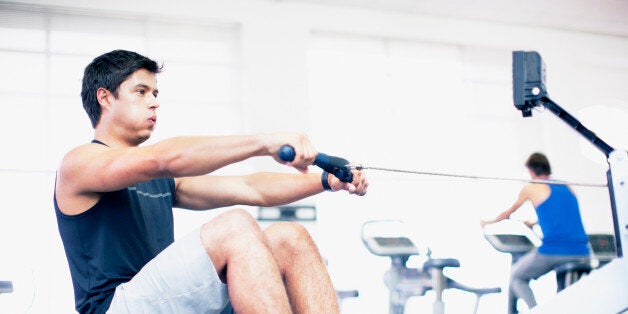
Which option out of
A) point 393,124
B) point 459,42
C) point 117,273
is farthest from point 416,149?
point 117,273

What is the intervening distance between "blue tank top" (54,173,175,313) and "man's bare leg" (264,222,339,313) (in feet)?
1.14

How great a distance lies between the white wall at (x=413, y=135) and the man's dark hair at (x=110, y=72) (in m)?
3.14

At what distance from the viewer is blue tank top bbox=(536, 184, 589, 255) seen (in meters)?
3.91

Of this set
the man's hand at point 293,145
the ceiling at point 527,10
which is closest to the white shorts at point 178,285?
the man's hand at point 293,145

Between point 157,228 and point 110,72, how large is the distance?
483 millimetres

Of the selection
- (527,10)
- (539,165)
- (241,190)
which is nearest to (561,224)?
(539,165)

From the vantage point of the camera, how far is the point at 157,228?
1.84m

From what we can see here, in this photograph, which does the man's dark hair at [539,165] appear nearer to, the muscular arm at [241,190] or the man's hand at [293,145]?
the muscular arm at [241,190]

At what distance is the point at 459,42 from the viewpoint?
6.51 meters

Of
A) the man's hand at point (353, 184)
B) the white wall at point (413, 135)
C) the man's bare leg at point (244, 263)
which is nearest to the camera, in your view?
the man's bare leg at point (244, 263)

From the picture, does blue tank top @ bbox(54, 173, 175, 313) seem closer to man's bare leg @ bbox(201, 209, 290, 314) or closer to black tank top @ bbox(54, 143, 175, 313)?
black tank top @ bbox(54, 143, 175, 313)

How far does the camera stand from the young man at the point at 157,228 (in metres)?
1.45

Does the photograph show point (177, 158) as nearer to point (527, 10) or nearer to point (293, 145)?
point (293, 145)

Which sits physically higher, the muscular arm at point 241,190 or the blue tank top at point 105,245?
the muscular arm at point 241,190
